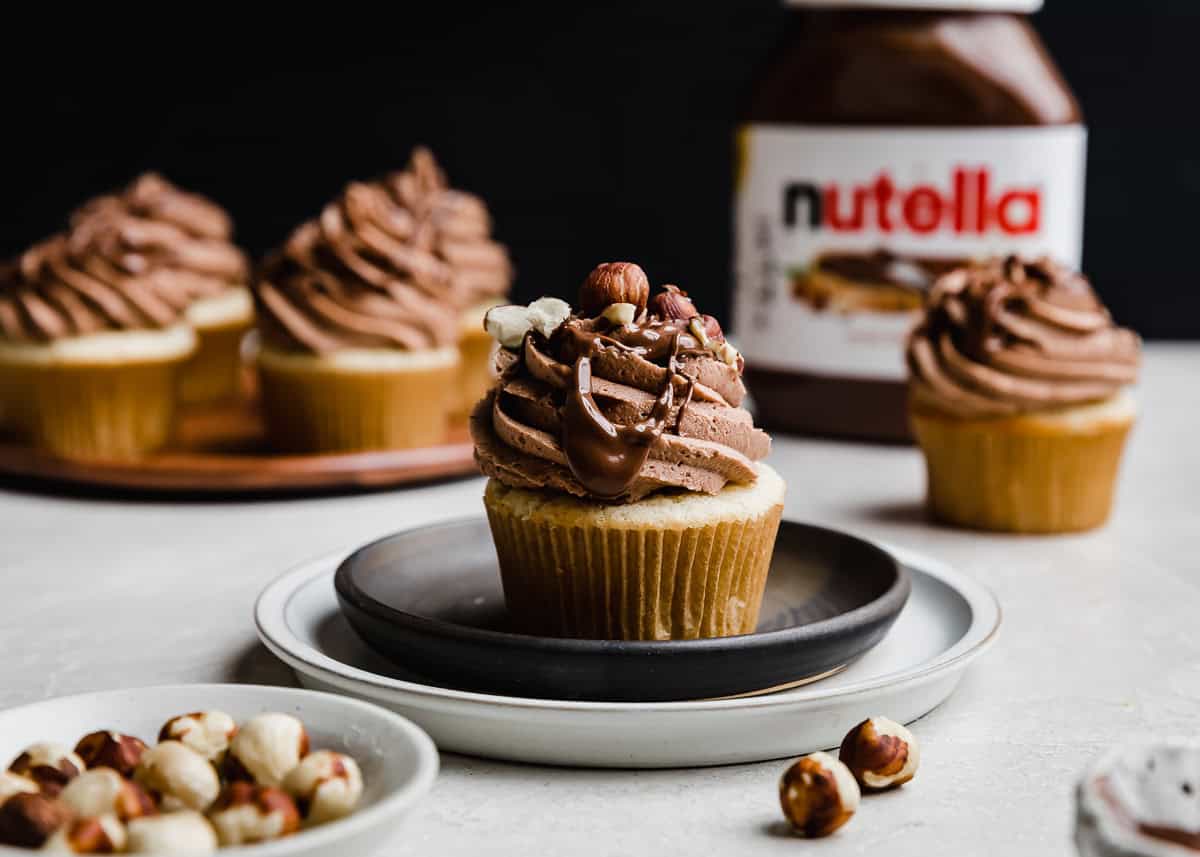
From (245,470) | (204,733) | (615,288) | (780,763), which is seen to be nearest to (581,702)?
(780,763)

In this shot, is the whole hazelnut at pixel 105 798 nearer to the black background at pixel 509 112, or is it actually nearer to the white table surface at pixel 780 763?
the white table surface at pixel 780 763

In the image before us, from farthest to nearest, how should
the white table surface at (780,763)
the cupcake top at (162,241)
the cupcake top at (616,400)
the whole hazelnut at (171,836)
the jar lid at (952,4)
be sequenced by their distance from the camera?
the cupcake top at (162,241)
the jar lid at (952,4)
the cupcake top at (616,400)
the white table surface at (780,763)
the whole hazelnut at (171,836)

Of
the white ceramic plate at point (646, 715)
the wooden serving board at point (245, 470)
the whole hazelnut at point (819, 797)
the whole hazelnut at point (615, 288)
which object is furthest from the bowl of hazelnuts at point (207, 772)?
the wooden serving board at point (245, 470)

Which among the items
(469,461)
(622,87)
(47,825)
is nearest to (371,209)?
(469,461)

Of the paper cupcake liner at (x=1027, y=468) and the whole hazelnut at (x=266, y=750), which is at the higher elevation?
the whole hazelnut at (x=266, y=750)

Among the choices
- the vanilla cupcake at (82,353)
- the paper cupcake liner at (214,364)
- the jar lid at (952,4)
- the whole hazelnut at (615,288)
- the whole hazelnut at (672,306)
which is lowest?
the paper cupcake liner at (214,364)

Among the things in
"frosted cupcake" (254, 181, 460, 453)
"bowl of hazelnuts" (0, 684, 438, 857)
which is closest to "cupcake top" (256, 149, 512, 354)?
"frosted cupcake" (254, 181, 460, 453)

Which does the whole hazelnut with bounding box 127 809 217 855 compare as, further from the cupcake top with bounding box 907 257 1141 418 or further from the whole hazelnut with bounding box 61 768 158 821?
the cupcake top with bounding box 907 257 1141 418

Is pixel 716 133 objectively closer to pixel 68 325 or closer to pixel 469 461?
pixel 469 461
